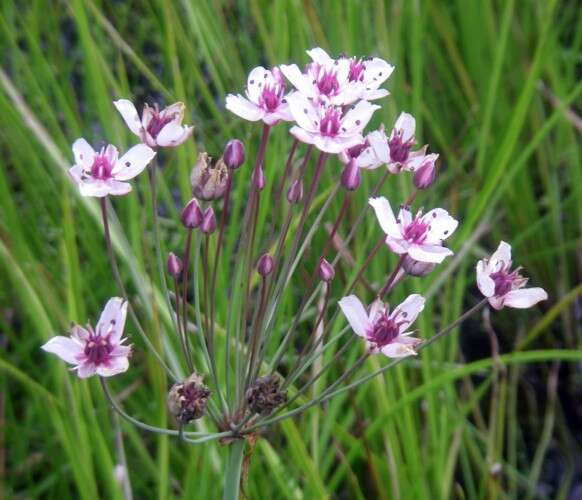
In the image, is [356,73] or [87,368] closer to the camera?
[87,368]

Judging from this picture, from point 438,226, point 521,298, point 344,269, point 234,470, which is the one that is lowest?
point 344,269

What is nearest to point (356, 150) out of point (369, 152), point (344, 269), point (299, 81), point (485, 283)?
point (369, 152)

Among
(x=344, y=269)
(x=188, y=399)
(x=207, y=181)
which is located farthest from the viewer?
(x=344, y=269)

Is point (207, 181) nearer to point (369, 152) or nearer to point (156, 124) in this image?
point (156, 124)

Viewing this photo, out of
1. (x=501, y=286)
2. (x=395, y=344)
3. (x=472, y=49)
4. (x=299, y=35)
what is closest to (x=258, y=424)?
(x=395, y=344)

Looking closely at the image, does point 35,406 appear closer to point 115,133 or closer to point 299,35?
point 115,133

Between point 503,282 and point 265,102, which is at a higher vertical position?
point 265,102

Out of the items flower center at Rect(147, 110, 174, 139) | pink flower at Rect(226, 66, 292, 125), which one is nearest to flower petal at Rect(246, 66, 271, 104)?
pink flower at Rect(226, 66, 292, 125)
